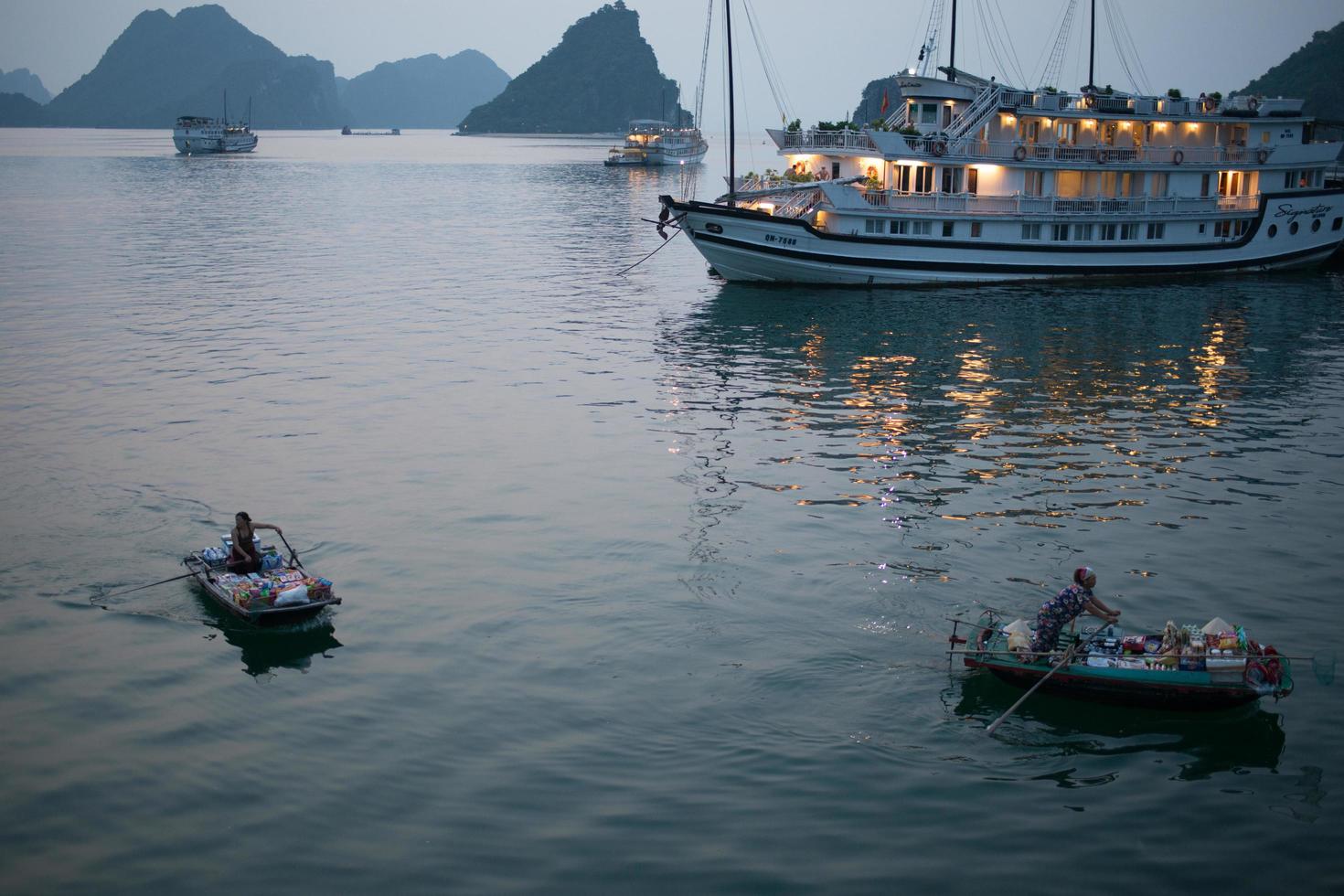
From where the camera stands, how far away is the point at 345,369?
41.0 meters

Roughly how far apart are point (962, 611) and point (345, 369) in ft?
88.3

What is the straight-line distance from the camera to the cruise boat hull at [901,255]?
179 feet

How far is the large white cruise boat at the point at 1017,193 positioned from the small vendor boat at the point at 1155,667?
126 feet

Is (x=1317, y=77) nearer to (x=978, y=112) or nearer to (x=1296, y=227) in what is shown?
(x=1296, y=227)

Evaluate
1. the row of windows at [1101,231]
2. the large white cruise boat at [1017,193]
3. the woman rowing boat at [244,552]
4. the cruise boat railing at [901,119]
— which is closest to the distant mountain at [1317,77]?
the large white cruise boat at [1017,193]

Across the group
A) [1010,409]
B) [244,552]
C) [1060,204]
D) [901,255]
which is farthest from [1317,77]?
[244,552]

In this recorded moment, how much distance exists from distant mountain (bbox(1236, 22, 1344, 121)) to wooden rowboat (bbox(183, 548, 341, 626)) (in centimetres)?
18993

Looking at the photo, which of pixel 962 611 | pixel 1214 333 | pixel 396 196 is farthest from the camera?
pixel 396 196

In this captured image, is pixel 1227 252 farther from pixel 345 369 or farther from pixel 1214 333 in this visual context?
pixel 345 369

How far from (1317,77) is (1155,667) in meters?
202

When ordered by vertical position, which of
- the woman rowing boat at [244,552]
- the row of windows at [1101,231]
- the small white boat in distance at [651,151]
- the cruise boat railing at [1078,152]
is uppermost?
the small white boat in distance at [651,151]

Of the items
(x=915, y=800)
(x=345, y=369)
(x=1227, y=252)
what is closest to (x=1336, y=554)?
(x=915, y=800)

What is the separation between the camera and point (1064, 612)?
17984mm

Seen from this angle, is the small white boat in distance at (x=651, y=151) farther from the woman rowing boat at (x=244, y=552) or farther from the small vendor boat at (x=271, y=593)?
the small vendor boat at (x=271, y=593)
